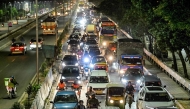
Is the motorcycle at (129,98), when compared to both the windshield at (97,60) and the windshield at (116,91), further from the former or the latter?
the windshield at (97,60)

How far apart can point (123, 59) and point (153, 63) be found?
1070 cm

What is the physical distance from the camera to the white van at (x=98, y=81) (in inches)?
1106

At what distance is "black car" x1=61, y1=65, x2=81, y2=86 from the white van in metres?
1.57

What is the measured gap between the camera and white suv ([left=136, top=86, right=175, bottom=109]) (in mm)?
20666

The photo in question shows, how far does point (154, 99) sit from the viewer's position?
21500mm

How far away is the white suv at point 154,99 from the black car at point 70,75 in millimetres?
9145

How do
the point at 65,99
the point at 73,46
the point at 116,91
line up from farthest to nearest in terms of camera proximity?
the point at 73,46 → the point at 116,91 → the point at 65,99

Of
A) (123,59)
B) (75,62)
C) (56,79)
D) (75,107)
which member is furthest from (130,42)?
(75,107)

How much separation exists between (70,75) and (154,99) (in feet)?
36.5

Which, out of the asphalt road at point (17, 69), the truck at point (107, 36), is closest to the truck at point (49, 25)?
the truck at point (107, 36)

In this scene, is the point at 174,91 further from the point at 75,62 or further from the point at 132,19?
the point at 132,19

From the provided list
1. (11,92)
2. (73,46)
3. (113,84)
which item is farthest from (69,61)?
(113,84)

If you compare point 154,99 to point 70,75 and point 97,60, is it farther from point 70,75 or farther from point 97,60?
point 97,60

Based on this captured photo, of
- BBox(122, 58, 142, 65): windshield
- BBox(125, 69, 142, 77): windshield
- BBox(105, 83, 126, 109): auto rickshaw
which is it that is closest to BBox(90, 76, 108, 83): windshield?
BBox(125, 69, 142, 77): windshield
